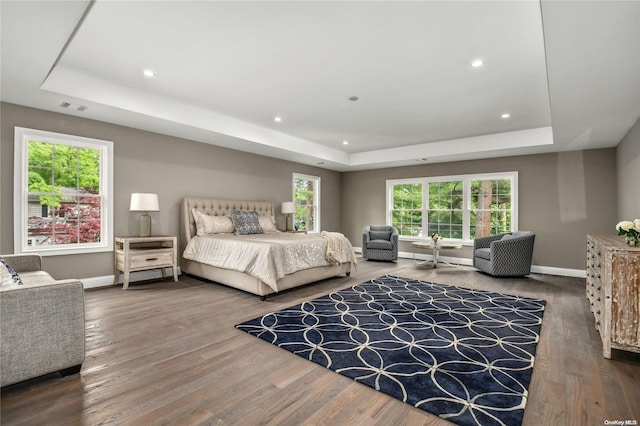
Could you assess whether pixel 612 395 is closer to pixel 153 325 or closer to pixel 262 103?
pixel 153 325

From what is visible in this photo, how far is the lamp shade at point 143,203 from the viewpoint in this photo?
451 centimetres

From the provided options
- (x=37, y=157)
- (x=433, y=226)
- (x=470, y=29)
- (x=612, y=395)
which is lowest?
(x=612, y=395)

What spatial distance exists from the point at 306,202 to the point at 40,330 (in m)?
6.38

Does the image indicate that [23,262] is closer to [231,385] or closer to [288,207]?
[231,385]

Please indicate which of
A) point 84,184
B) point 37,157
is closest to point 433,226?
point 84,184

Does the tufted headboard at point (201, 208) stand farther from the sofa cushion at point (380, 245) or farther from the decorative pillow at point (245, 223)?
the sofa cushion at point (380, 245)

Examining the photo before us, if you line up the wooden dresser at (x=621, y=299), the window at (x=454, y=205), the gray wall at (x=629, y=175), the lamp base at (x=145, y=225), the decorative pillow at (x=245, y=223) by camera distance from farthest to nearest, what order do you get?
the window at (x=454, y=205)
the decorative pillow at (x=245, y=223)
the lamp base at (x=145, y=225)
the gray wall at (x=629, y=175)
the wooden dresser at (x=621, y=299)

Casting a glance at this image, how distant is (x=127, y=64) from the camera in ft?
10.8

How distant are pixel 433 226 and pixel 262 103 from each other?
5.09 meters

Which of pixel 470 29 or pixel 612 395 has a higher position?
pixel 470 29

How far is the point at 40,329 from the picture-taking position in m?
1.96

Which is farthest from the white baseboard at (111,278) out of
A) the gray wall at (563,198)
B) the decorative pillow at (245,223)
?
the gray wall at (563,198)

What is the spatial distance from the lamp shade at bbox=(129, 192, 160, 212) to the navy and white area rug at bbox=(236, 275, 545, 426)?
2.54m

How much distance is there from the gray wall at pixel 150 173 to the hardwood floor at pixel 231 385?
1.58 m
